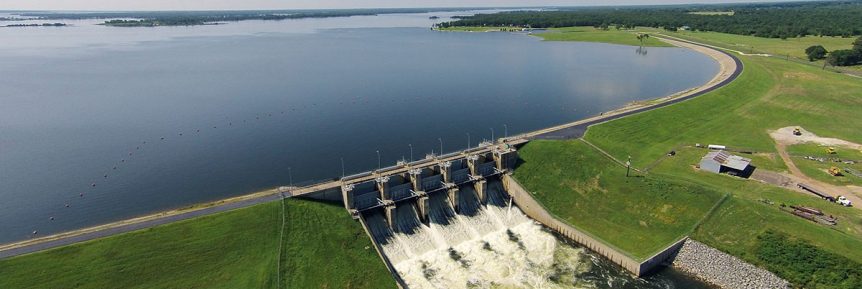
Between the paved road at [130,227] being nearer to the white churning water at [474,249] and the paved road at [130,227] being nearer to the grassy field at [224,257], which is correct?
the grassy field at [224,257]

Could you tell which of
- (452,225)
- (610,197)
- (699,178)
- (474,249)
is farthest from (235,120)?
(699,178)

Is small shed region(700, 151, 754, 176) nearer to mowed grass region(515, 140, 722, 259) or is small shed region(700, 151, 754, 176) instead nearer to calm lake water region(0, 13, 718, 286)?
mowed grass region(515, 140, 722, 259)

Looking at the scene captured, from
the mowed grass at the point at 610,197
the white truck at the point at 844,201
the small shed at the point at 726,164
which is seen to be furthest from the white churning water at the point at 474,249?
the white truck at the point at 844,201

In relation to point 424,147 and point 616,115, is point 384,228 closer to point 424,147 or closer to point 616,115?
point 424,147

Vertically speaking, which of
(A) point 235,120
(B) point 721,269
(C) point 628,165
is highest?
(A) point 235,120

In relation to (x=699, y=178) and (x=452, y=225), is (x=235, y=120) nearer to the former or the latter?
(x=452, y=225)

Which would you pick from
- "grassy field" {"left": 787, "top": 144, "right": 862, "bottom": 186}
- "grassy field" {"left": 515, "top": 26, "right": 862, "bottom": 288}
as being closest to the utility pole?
"grassy field" {"left": 515, "top": 26, "right": 862, "bottom": 288}
